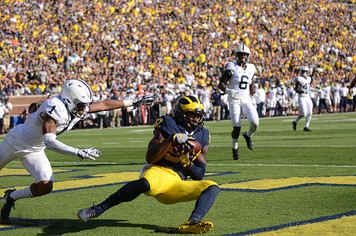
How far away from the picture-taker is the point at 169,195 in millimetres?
4777

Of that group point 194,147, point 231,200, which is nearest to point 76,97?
point 194,147

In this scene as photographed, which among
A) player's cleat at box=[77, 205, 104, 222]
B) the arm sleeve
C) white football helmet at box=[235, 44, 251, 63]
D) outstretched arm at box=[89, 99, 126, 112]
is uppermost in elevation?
white football helmet at box=[235, 44, 251, 63]

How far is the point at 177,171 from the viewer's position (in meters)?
4.94

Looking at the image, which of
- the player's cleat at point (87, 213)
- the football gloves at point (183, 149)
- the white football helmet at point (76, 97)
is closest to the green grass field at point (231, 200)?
the player's cleat at point (87, 213)

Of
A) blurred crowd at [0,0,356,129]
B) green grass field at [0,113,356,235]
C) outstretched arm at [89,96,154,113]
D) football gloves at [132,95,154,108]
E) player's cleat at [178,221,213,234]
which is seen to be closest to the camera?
player's cleat at [178,221,213,234]

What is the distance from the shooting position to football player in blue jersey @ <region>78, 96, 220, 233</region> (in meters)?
4.53

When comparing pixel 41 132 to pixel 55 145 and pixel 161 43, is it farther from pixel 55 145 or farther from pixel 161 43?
pixel 161 43

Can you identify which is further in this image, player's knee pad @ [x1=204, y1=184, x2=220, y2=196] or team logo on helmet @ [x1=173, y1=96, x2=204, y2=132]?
team logo on helmet @ [x1=173, y1=96, x2=204, y2=132]

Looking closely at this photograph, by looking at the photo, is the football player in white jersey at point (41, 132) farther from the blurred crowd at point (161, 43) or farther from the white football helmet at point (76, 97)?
the blurred crowd at point (161, 43)

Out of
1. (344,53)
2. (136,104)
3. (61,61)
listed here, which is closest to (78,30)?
(61,61)

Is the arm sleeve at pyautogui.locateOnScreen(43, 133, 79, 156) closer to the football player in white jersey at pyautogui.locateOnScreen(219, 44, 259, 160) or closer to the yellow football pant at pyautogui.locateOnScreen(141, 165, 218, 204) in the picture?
the yellow football pant at pyautogui.locateOnScreen(141, 165, 218, 204)

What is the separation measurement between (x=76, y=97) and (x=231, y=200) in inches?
75.3

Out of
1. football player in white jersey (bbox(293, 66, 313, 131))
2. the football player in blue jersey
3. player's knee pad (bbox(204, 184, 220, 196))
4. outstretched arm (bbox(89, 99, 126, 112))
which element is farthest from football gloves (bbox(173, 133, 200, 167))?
football player in white jersey (bbox(293, 66, 313, 131))

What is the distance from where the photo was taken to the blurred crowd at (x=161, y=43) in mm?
26953
